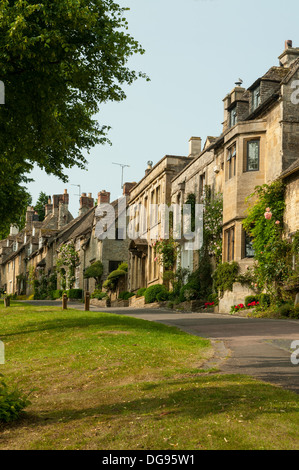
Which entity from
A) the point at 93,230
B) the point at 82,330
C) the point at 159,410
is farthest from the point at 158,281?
the point at 159,410

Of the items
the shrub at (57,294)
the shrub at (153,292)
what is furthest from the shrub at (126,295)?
the shrub at (57,294)

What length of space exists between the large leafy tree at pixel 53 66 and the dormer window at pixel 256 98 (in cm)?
1618

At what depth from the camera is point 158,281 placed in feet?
144

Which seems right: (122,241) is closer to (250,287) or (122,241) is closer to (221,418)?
(250,287)

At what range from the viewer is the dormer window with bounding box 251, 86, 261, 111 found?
30.6 m

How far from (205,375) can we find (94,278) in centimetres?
4535

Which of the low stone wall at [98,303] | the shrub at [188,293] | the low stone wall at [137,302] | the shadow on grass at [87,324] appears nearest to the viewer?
the shadow on grass at [87,324]

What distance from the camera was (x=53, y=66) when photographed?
12148 mm

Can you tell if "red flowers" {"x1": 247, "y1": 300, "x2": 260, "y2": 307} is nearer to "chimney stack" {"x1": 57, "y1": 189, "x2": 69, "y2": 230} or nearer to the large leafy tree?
the large leafy tree

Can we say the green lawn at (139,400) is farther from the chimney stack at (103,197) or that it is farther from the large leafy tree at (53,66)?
the chimney stack at (103,197)

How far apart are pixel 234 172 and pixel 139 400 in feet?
73.7

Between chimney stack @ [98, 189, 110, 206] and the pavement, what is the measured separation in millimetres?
39143

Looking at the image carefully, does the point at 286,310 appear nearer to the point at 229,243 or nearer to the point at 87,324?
the point at 87,324

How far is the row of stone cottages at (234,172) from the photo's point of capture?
2742 centimetres
